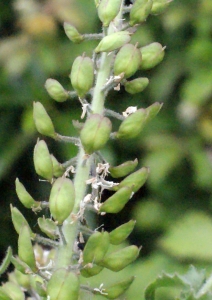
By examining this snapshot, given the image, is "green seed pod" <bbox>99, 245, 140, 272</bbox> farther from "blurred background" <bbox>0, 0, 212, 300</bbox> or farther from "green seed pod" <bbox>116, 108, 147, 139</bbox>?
"blurred background" <bbox>0, 0, 212, 300</bbox>

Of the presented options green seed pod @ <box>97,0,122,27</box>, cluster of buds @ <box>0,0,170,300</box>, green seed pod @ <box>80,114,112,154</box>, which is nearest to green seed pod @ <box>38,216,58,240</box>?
cluster of buds @ <box>0,0,170,300</box>

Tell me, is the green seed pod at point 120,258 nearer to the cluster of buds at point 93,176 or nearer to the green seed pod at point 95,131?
the cluster of buds at point 93,176

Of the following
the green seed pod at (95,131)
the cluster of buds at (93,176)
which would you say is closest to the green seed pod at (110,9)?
the cluster of buds at (93,176)

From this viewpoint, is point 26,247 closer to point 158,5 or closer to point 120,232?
point 120,232

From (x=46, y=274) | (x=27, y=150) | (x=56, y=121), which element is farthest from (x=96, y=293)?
(x=27, y=150)

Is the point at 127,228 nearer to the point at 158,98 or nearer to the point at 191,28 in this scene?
the point at 158,98

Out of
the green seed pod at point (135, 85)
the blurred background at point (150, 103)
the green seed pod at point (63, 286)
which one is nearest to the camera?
the green seed pod at point (63, 286)

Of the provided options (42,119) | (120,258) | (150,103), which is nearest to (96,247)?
(120,258)
